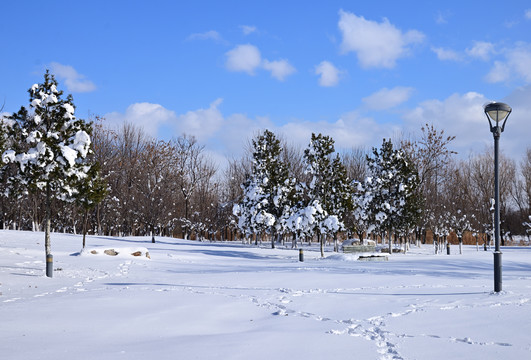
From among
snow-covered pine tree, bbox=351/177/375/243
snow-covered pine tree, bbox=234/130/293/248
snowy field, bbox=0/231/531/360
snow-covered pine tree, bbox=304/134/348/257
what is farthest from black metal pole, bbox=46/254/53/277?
snow-covered pine tree, bbox=351/177/375/243

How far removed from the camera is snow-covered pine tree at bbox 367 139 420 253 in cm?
4241

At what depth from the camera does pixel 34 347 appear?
24.7 feet

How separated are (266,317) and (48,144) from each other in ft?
55.4

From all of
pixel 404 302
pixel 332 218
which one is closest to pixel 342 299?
pixel 404 302

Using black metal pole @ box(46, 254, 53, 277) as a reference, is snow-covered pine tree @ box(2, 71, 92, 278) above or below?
above

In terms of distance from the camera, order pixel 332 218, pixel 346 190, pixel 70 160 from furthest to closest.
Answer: pixel 346 190 < pixel 332 218 < pixel 70 160

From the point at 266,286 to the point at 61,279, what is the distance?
866 cm

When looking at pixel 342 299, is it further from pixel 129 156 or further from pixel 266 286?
pixel 129 156

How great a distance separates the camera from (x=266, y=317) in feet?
33.8

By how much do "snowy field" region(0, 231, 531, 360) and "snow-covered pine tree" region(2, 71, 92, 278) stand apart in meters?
5.47

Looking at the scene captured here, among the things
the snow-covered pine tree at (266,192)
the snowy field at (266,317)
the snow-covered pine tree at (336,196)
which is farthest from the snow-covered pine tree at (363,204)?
the snowy field at (266,317)

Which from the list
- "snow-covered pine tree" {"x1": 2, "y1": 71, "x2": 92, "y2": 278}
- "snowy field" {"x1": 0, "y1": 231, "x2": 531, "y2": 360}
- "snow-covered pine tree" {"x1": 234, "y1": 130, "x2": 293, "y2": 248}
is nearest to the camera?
"snowy field" {"x1": 0, "y1": 231, "x2": 531, "y2": 360}

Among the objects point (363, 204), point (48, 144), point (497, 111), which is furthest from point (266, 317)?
point (363, 204)

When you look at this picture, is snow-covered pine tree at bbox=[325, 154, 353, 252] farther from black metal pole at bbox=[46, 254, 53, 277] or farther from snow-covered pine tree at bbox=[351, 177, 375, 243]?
black metal pole at bbox=[46, 254, 53, 277]
